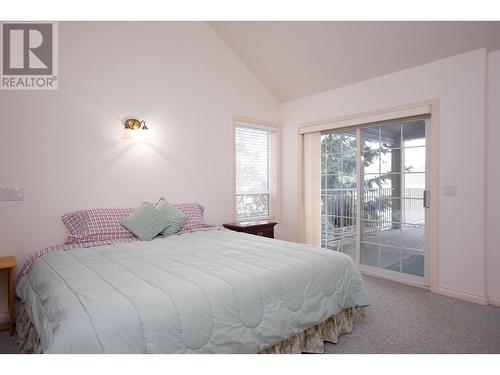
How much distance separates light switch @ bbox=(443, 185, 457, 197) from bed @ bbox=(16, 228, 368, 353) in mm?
1542

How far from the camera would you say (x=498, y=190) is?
2.88m

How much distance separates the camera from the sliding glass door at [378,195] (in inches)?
139

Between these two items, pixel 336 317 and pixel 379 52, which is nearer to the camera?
pixel 336 317

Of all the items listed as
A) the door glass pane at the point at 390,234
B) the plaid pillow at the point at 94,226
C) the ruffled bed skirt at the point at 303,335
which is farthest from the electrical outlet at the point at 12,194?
the door glass pane at the point at 390,234

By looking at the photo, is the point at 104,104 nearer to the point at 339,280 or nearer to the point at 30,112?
the point at 30,112

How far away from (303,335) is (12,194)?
270 cm

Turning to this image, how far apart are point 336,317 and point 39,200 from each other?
2.78 meters

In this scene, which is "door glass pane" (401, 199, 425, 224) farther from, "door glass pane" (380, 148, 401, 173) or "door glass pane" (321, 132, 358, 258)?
"door glass pane" (321, 132, 358, 258)

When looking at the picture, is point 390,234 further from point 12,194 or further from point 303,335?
point 12,194

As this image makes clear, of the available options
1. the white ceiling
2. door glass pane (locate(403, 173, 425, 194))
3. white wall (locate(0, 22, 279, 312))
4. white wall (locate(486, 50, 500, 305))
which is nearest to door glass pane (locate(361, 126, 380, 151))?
door glass pane (locate(403, 173, 425, 194))

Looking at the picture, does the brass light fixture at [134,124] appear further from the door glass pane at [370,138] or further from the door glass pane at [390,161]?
the door glass pane at [390,161]

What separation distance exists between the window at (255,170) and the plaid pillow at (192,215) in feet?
2.65
